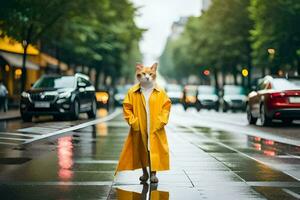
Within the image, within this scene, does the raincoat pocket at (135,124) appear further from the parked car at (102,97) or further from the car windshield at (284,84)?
the parked car at (102,97)

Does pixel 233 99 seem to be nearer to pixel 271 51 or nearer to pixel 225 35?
pixel 271 51

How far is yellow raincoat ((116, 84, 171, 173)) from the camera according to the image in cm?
802

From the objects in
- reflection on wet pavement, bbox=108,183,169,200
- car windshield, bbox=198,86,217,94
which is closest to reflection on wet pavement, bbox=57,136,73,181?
reflection on wet pavement, bbox=108,183,169,200

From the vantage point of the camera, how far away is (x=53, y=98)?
23.8m

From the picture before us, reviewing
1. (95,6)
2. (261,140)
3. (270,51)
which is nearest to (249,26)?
(270,51)

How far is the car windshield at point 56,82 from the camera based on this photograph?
24.9 metres

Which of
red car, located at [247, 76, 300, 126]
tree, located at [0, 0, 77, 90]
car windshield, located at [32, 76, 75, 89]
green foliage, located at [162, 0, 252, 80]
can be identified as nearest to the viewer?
red car, located at [247, 76, 300, 126]

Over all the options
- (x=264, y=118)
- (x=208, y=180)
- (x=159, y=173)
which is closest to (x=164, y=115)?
(x=208, y=180)

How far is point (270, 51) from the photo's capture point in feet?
131

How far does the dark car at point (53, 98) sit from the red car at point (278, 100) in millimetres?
6981

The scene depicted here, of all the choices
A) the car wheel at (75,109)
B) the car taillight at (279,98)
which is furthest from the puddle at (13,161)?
the car wheel at (75,109)

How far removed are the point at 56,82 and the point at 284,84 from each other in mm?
8869

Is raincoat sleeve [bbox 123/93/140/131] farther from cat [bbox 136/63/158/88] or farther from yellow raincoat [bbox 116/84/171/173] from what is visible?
cat [bbox 136/63/158/88]

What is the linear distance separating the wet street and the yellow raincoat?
29 cm
